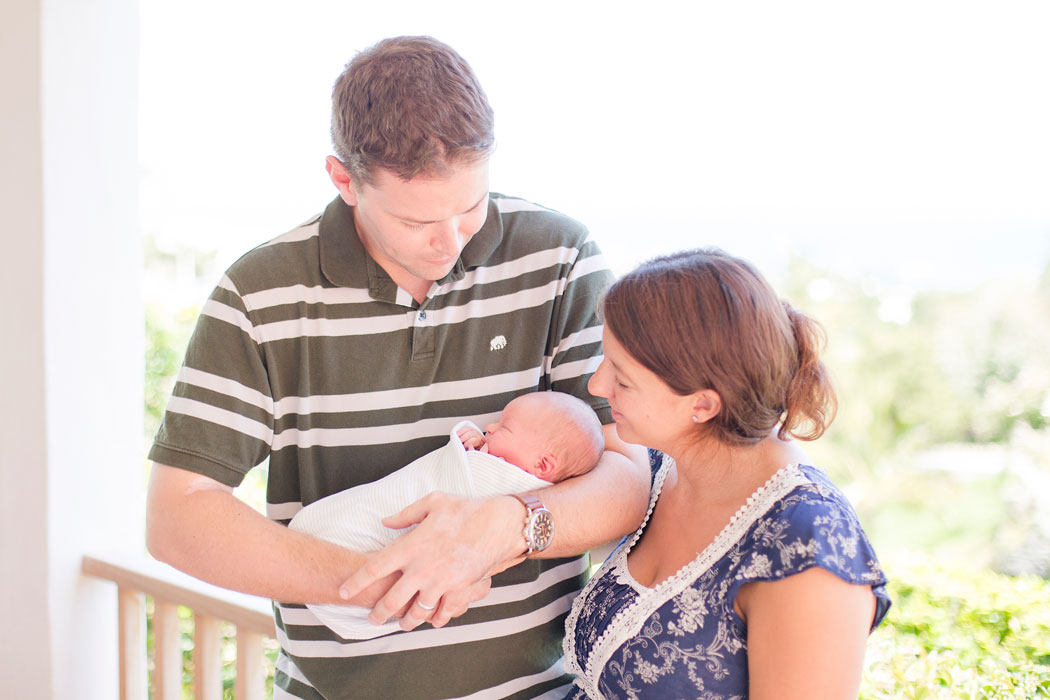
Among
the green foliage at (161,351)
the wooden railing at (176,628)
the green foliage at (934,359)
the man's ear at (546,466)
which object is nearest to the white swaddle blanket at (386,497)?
the man's ear at (546,466)

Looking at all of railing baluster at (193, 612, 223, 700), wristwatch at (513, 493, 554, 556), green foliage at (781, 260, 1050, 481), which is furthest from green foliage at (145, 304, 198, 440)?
green foliage at (781, 260, 1050, 481)

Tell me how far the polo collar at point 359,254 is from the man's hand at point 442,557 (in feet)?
1.32

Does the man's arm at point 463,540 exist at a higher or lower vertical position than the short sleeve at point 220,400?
lower

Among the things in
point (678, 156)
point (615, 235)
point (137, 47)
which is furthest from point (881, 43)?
point (137, 47)

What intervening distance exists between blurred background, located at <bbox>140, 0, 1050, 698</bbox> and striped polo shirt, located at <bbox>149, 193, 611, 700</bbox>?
649 cm

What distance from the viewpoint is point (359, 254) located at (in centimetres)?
152

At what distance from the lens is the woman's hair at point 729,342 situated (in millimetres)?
1207

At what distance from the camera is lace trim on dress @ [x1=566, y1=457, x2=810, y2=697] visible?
48.1 inches

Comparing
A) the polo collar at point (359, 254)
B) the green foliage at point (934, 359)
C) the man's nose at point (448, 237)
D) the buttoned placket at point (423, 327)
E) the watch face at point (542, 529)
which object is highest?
the man's nose at point (448, 237)

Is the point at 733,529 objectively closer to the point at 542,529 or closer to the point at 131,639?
the point at 542,529

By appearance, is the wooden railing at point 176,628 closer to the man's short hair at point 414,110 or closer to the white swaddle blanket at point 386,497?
the white swaddle blanket at point 386,497

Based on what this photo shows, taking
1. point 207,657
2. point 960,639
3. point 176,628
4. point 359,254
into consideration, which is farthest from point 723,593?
point 960,639

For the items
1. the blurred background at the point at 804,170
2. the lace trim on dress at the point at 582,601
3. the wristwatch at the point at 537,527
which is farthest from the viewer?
the blurred background at the point at 804,170

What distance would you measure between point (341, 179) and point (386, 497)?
532 mm
